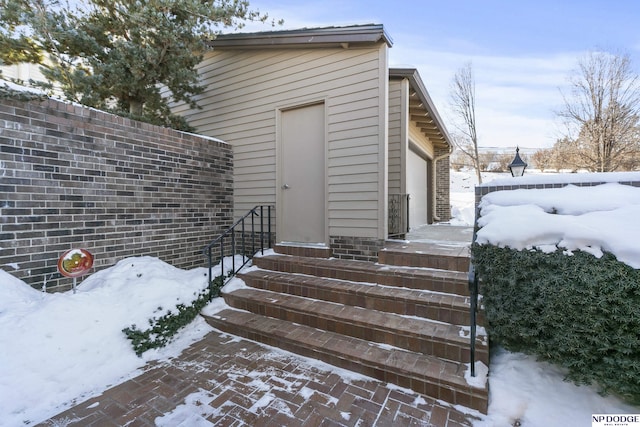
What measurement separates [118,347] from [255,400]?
1563 mm

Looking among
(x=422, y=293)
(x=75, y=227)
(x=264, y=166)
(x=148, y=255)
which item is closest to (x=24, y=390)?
(x=75, y=227)

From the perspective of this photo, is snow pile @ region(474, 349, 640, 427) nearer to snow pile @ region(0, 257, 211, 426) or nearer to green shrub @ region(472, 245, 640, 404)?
green shrub @ region(472, 245, 640, 404)

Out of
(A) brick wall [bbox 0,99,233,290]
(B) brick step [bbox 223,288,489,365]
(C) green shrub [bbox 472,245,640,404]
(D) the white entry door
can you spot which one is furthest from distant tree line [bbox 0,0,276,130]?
(C) green shrub [bbox 472,245,640,404]

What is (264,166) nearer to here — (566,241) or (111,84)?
Result: (111,84)

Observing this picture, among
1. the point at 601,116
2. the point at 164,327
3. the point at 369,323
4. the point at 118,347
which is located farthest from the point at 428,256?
the point at 601,116

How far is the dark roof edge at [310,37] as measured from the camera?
12.9ft

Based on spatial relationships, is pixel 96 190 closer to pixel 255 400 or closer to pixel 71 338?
pixel 71 338

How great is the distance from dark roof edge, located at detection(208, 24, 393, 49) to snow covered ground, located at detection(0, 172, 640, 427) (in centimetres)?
271

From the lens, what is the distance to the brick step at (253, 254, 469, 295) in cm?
308

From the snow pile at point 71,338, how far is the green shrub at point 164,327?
57 mm

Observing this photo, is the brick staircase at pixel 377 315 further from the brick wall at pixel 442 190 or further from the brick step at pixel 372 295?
the brick wall at pixel 442 190

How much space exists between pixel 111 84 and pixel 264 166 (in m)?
2.73

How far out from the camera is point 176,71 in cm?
496

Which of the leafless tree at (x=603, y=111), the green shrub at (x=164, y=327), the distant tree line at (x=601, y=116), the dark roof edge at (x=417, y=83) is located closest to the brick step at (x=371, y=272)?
the green shrub at (x=164, y=327)
